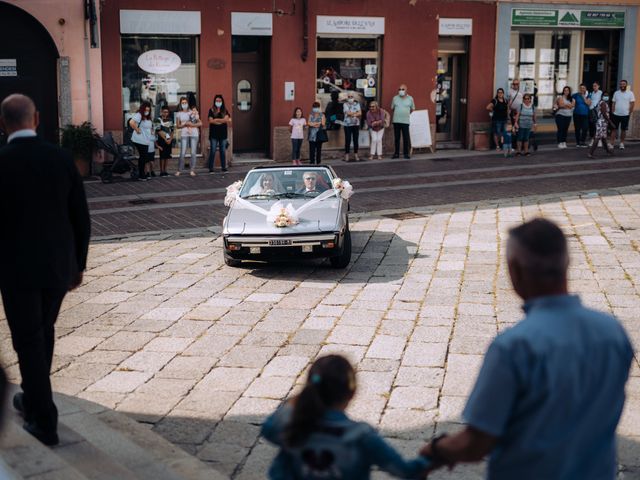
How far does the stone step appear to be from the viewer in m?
4.88

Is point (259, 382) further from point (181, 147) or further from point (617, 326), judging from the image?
point (181, 147)

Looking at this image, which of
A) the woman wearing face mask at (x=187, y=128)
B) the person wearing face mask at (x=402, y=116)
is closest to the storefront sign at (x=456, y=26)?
the person wearing face mask at (x=402, y=116)

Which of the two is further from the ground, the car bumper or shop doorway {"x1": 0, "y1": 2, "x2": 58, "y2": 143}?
shop doorway {"x1": 0, "y1": 2, "x2": 58, "y2": 143}

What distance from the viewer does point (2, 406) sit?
13.4 ft

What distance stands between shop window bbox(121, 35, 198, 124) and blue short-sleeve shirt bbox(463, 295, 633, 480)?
19132mm

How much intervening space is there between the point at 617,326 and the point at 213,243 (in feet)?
35.4

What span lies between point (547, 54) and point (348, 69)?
6.43 m

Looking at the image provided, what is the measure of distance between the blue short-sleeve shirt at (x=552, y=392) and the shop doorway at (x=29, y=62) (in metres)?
18.5

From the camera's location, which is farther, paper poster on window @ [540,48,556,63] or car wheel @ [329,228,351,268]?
paper poster on window @ [540,48,556,63]

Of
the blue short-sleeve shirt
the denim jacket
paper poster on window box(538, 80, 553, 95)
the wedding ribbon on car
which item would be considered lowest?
the wedding ribbon on car

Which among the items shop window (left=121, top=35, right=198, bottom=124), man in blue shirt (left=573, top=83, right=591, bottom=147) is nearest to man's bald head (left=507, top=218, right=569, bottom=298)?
shop window (left=121, top=35, right=198, bottom=124)

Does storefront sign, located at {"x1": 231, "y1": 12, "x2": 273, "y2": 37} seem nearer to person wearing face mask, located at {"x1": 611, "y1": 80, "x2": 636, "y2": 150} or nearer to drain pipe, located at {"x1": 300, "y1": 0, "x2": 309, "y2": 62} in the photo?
drain pipe, located at {"x1": 300, "y1": 0, "x2": 309, "y2": 62}

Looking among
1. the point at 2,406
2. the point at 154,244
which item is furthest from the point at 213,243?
the point at 2,406

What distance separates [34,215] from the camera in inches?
209
